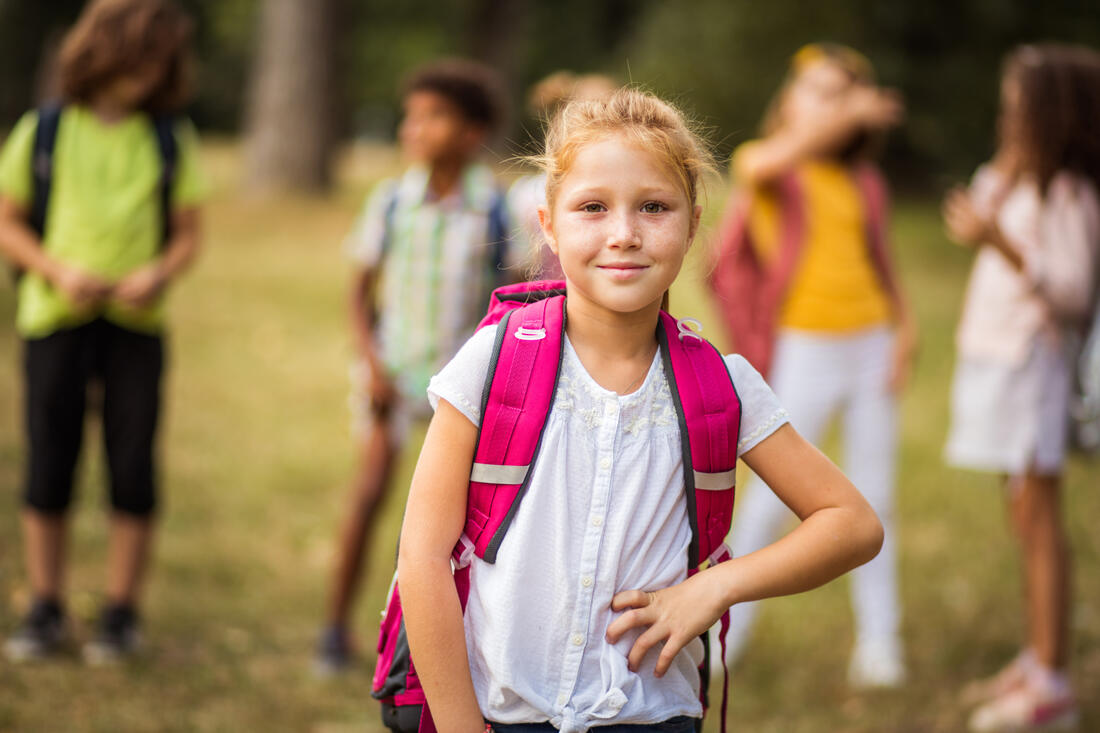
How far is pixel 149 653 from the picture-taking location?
3.98m

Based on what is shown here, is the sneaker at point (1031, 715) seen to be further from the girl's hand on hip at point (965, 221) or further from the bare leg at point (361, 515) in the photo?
the bare leg at point (361, 515)

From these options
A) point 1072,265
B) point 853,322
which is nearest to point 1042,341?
point 1072,265

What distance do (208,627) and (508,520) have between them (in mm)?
2910

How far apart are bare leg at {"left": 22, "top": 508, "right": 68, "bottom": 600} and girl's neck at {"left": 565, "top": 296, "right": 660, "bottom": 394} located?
2.69 meters

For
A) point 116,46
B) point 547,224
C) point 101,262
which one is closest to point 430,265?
point 101,262

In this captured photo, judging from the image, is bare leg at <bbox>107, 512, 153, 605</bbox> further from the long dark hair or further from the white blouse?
the long dark hair

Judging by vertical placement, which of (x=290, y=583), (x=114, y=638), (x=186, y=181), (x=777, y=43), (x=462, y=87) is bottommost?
(x=290, y=583)

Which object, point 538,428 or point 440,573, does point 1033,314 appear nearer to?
point 538,428

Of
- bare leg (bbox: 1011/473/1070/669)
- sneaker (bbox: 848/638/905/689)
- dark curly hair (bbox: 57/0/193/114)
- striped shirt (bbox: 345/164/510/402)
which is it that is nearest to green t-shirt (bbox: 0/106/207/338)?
dark curly hair (bbox: 57/0/193/114)

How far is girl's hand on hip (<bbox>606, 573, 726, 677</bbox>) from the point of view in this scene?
1.76m

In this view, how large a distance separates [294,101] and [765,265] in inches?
484

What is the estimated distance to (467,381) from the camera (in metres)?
1.76

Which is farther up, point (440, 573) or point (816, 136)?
point (816, 136)

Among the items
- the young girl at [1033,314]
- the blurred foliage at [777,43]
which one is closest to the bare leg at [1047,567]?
the young girl at [1033,314]
